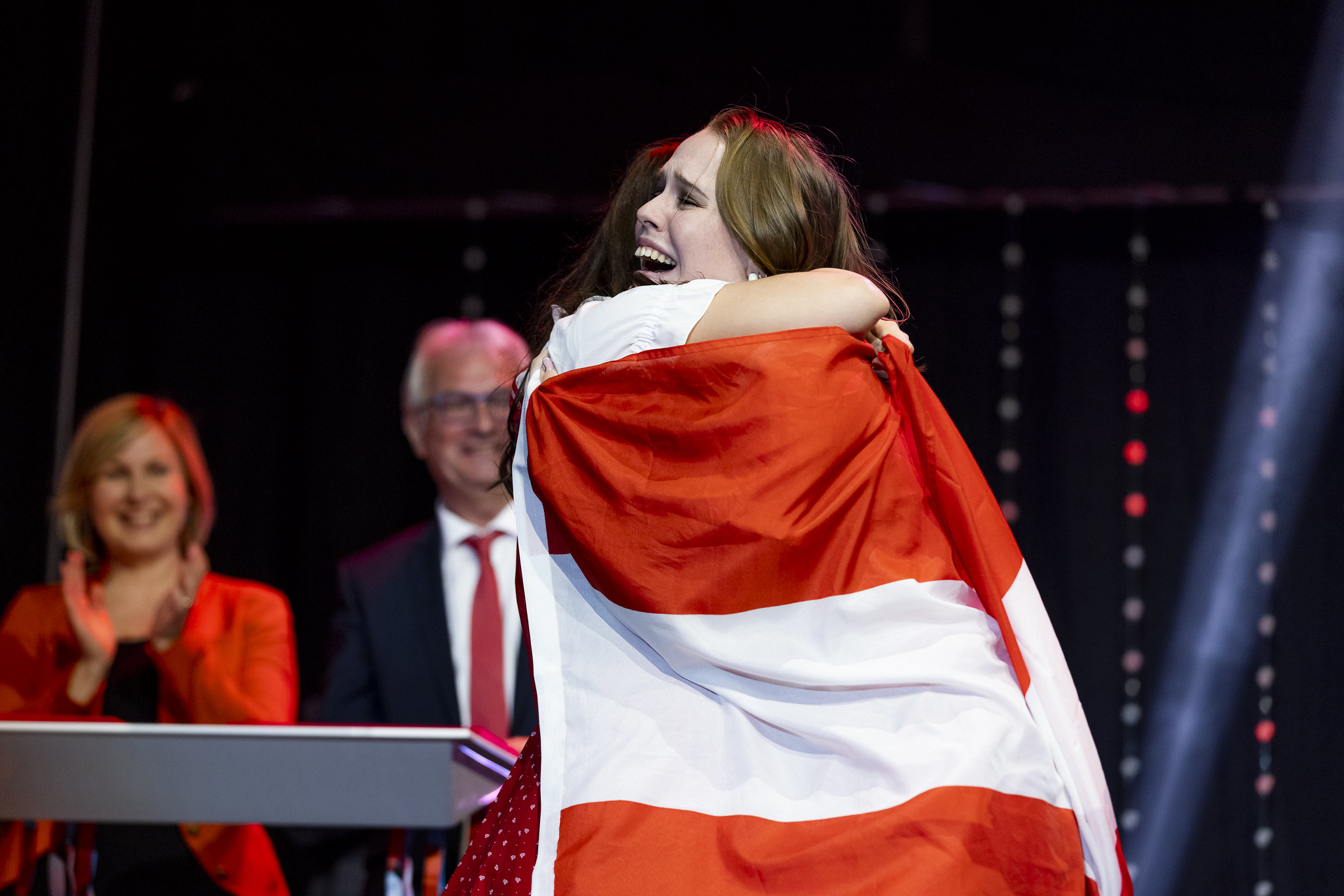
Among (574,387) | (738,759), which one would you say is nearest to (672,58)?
(574,387)

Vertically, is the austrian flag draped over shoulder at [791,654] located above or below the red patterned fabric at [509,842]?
above

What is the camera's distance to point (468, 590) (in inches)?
118

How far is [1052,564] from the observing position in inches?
165

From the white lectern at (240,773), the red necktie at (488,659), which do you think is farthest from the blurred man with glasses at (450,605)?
the white lectern at (240,773)

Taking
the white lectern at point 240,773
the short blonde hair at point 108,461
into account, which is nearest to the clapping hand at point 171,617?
the short blonde hair at point 108,461

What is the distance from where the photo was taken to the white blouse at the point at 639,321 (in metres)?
1.39

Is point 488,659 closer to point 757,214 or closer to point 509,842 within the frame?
point 509,842

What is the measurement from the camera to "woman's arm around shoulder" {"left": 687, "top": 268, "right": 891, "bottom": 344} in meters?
1.36

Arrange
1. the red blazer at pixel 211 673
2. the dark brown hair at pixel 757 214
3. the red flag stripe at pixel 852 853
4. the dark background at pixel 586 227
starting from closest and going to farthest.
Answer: the red flag stripe at pixel 852 853, the dark brown hair at pixel 757 214, the red blazer at pixel 211 673, the dark background at pixel 586 227

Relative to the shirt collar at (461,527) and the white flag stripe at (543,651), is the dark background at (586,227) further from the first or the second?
the white flag stripe at (543,651)

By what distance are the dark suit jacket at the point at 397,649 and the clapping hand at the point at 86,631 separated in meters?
0.50

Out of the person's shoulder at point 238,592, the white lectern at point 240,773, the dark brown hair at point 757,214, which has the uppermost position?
the dark brown hair at point 757,214

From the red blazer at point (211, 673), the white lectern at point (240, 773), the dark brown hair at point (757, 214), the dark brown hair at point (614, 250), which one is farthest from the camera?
the red blazer at point (211, 673)

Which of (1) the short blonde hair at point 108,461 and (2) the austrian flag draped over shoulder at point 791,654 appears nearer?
(2) the austrian flag draped over shoulder at point 791,654
